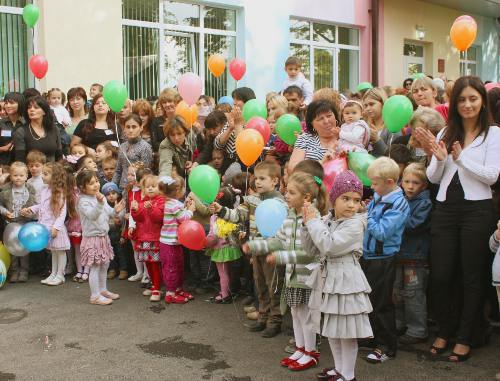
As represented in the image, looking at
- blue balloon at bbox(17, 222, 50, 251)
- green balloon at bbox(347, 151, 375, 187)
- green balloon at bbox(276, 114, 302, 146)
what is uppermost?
green balloon at bbox(276, 114, 302, 146)

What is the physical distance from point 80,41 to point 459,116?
745cm

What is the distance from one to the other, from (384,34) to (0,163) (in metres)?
10.9

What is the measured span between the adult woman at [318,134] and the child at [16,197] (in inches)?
131

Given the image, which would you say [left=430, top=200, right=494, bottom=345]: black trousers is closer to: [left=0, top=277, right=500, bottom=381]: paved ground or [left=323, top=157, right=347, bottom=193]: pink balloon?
[left=0, top=277, right=500, bottom=381]: paved ground

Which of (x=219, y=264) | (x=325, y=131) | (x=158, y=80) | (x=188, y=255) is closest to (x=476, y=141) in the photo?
(x=325, y=131)

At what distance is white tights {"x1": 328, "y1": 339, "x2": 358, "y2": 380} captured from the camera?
3.73 metres

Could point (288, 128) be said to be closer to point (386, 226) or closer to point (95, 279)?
point (386, 226)

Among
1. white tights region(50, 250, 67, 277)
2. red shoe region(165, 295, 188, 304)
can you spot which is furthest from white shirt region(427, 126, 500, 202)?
white tights region(50, 250, 67, 277)

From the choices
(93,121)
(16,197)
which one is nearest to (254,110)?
(93,121)

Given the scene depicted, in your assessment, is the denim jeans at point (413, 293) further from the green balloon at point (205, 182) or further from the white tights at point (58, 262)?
the white tights at point (58, 262)

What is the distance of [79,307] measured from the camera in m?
5.73

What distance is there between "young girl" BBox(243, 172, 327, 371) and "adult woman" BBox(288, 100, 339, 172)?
0.73m

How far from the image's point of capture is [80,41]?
10016 mm

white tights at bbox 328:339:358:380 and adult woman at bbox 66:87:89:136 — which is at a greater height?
adult woman at bbox 66:87:89:136
